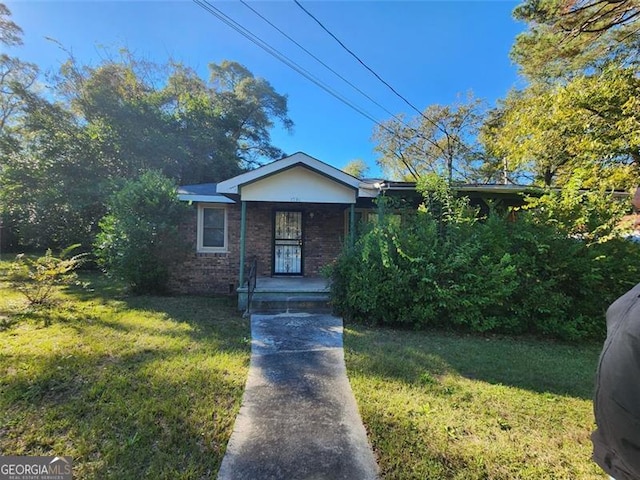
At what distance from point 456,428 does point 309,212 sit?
7272 millimetres

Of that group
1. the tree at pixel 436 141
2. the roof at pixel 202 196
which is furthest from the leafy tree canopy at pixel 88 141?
the tree at pixel 436 141

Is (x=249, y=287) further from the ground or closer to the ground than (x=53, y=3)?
closer to the ground

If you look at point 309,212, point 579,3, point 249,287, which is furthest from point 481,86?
point 249,287

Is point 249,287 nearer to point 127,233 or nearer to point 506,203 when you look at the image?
point 127,233

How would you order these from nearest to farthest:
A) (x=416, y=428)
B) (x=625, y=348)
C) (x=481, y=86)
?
(x=625, y=348) → (x=416, y=428) → (x=481, y=86)

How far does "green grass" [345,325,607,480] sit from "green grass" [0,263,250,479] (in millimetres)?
1406

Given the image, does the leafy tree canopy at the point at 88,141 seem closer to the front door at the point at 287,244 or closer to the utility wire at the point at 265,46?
the front door at the point at 287,244

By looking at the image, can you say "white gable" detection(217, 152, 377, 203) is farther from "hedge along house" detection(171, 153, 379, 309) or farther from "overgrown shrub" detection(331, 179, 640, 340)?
"overgrown shrub" detection(331, 179, 640, 340)

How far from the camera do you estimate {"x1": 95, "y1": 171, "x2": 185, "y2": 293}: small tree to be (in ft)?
25.1

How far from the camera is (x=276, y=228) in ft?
31.0

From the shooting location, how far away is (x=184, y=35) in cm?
901

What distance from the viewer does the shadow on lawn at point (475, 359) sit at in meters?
3.81

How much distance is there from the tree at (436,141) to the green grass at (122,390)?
20.1 metres

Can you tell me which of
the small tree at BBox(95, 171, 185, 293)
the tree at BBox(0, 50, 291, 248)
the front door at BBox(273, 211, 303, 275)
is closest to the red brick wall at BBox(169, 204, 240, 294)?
the small tree at BBox(95, 171, 185, 293)
